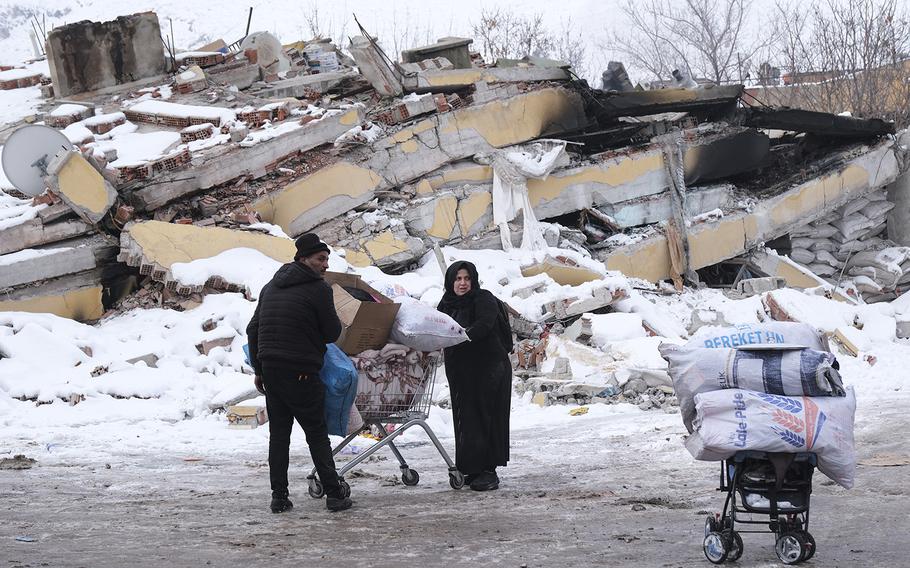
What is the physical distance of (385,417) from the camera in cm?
622

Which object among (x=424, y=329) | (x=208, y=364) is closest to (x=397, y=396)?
(x=424, y=329)

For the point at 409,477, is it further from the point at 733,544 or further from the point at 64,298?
the point at 64,298

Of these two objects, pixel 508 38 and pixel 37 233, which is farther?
pixel 508 38

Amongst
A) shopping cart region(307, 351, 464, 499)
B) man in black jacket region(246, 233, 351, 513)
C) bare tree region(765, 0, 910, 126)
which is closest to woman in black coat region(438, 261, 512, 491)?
shopping cart region(307, 351, 464, 499)

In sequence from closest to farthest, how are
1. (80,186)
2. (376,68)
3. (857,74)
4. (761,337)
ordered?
(761,337) < (80,186) < (376,68) < (857,74)

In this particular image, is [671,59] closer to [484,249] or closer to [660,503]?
[484,249]

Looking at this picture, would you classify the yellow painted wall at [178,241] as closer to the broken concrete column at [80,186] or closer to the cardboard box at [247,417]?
the broken concrete column at [80,186]

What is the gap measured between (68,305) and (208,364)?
7.52 feet

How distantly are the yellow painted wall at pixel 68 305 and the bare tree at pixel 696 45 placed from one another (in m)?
27.9

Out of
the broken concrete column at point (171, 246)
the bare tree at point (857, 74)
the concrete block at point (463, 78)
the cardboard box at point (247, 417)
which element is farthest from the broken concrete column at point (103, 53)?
the bare tree at point (857, 74)

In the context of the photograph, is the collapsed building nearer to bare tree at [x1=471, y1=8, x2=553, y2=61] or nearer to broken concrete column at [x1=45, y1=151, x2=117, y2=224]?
broken concrete column at [x1=45, y1=151, x2=117, y2=224]

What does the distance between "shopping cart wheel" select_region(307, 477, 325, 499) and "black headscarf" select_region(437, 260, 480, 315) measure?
4.14 feet

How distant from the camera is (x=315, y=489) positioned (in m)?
6.02

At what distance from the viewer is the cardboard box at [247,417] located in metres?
8.84
